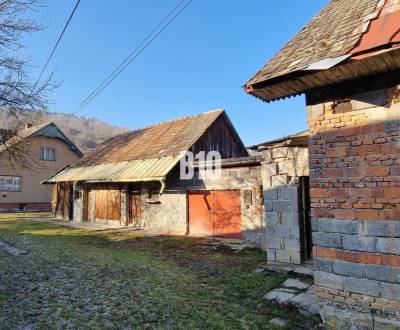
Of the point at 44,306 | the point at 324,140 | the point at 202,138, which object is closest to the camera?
the point at 324,140

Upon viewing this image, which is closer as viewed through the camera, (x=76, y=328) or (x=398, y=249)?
(x=398, y=249)

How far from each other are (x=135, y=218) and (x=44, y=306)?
37.4 ft

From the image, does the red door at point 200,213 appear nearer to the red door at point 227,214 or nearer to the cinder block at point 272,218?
the red door at point 227,214

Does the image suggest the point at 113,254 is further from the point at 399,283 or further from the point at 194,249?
the point at 399,283

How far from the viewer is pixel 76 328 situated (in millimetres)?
4547

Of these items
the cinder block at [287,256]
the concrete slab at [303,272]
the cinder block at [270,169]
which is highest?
the cinder block at [270,169]

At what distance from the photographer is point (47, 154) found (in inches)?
1185

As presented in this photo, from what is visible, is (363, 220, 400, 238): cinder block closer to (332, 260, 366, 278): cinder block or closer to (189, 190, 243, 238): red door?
(332, 260, 366, 278): cinder block

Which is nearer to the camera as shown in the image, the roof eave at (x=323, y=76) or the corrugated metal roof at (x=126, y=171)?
the roof eave at (x=323, y=76)

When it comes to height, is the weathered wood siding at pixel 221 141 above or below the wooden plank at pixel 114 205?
above

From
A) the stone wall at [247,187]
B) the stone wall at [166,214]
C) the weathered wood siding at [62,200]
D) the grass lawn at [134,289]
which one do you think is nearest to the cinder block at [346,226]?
the grass lawn at [134,289]

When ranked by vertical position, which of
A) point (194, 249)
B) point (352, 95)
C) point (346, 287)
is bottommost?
point (194, 249)

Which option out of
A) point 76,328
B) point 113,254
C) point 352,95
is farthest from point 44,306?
point 352,95

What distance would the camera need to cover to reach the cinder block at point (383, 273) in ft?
Answer: 13.0
